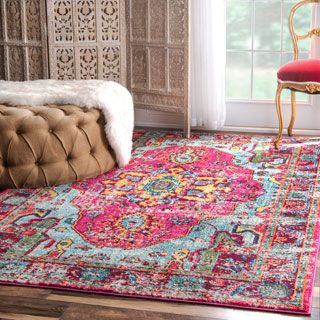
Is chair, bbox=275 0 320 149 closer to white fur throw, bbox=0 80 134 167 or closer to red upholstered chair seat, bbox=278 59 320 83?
red upholstered chair seat, bbox=278 59 320 83

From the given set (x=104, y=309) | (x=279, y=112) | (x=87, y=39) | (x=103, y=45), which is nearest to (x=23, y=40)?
(x=87, y=39)

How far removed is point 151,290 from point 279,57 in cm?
325

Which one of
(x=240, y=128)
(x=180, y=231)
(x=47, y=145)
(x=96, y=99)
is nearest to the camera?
(x=180, y=231)

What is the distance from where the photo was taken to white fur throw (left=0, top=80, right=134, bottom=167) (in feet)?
14.5

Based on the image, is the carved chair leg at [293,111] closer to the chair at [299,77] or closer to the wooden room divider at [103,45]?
the chair at [299,77]

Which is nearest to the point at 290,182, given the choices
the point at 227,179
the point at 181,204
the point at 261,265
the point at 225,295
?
the point at 227,179

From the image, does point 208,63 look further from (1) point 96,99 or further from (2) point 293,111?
(1) point 96,99

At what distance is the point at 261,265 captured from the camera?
305 cm

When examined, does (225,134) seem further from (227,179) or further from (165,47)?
(227,179)

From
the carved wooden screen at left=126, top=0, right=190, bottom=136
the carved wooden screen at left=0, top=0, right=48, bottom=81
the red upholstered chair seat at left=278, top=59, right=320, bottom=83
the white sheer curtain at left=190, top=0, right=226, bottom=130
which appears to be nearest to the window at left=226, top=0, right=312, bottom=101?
the white sheer curtain at left=190, top=0, right=226, bottom=130

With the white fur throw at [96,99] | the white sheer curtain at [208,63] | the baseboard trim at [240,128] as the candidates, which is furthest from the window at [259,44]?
the white fur throw at [96,99]

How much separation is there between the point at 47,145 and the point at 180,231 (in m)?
1.08

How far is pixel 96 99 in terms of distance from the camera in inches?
175

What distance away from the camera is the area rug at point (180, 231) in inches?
113
